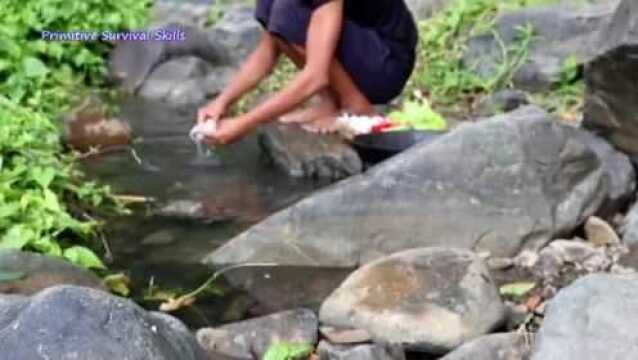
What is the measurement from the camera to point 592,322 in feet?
8.77

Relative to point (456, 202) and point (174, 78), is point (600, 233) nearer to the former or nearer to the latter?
point (456, 202)

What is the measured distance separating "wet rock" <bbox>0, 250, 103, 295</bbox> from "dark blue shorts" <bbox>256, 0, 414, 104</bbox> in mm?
1598

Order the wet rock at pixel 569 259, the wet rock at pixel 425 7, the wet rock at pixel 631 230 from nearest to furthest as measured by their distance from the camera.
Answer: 1. the wet rock at pixel 569 259
2. the wet rock at pixel 631 230
3. the wet rock at pixel 425 7

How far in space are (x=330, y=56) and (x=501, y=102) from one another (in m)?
1.59

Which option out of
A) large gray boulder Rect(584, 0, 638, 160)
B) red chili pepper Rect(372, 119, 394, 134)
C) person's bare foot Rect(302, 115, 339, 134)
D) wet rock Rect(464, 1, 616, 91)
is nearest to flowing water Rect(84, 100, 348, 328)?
person's bare foot Rect(302, 115, 339, 134)

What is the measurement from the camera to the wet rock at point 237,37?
7387 mm

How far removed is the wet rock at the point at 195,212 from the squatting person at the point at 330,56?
11.9 inches

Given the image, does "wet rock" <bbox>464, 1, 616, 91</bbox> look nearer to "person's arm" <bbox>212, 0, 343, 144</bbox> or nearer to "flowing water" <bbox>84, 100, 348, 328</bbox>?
"flowing water" <bbox>84, 100, 348, 328</bbox>

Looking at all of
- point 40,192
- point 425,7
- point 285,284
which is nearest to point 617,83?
point 285,284

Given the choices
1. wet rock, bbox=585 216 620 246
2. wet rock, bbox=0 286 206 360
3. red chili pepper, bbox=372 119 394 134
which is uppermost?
wet rock, bbox=0 286 206 360

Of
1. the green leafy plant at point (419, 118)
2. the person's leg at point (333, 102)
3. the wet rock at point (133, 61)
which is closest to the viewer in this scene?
the person's leg at point (333, 102)

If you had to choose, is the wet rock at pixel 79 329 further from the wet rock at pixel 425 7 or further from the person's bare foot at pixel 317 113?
the wet rock at pixel 425 7

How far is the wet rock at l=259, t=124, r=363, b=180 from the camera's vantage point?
458 cm

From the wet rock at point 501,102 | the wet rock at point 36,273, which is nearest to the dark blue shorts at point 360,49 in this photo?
the wet rock at point 501,102
